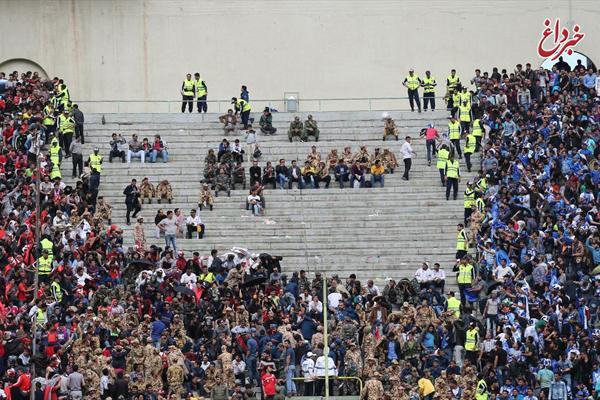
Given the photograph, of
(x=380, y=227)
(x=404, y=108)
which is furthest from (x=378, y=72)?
(x=380, y=227)

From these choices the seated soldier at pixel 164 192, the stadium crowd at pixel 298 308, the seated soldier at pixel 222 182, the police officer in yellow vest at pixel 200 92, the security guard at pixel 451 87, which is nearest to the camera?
the stadium crowd at pixel 298 308

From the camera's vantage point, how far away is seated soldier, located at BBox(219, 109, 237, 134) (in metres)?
63.4

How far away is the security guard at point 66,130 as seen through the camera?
2421 inches

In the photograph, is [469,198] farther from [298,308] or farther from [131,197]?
[131,197]

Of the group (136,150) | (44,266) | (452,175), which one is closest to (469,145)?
(452,175)

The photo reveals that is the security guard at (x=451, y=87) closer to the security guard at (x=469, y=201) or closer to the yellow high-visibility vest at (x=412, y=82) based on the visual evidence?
the yellow high-visibility vest at (x=412, y=82)

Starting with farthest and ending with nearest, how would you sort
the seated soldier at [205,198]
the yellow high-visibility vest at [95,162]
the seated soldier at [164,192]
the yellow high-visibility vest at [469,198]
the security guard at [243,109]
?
the security guard at [243,109] < the seated soldier at [164,192] < the yellow high-visibility vest at [95,162] < the seated soldier at [205,198] < the yellow high-visibility vest at [469,198]

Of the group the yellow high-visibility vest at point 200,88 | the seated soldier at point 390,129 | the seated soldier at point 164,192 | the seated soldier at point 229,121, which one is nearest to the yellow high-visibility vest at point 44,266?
the seated soldier at point 164,192

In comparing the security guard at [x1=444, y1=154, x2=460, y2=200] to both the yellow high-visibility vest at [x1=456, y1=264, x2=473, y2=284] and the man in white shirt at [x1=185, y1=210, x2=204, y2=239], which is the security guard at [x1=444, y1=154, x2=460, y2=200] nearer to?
the yellow high-visibility vest at [x1=456, y1=264, x2=473, y2=284]

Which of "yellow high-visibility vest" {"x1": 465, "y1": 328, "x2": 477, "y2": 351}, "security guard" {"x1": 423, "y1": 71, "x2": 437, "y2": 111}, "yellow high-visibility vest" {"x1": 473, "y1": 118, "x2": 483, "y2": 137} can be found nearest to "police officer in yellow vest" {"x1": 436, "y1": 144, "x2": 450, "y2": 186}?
"yellow high-visibility vest" {"x1": 473, "y1": 118, "x2": 483, "y2": 137}

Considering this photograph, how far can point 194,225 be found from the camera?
57.6m

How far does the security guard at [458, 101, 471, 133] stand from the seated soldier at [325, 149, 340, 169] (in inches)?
157

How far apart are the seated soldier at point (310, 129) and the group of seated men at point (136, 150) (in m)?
4.22

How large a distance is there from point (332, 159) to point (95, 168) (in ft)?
22.3
